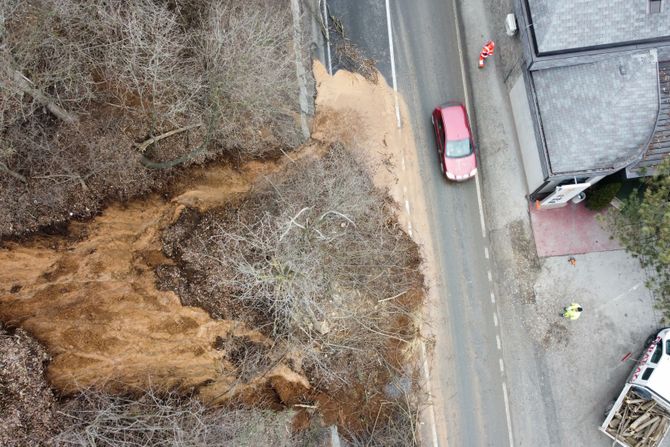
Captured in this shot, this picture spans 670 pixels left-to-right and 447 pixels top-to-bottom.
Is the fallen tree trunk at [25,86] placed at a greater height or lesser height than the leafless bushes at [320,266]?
greater

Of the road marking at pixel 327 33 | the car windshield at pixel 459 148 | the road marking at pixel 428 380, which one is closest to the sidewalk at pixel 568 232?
the car windshield at pixel 459 148

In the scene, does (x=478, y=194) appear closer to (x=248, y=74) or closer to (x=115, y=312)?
(x=248, y=74)

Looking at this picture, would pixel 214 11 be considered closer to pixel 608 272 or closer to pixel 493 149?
Answer: pixel 493 149

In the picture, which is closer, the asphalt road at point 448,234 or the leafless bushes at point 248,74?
the leafless bushes at point 248,74

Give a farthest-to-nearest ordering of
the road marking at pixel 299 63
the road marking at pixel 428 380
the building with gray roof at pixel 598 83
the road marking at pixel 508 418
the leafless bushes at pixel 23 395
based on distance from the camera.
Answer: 1. the road marking at pixel 508 418
2. the road marking at pixel 428 380
3. the road marking at pixel 299 63
4. the building with gray roof at pixel 598 83
5. the leafless bushes at pixel 23 395

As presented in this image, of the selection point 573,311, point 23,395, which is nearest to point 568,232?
point 573,311

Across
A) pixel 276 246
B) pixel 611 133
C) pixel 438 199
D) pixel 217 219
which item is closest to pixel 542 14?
pixel 611 133

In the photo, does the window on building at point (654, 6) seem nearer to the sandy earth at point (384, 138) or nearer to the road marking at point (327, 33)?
the sandy earth at point (384, 138)

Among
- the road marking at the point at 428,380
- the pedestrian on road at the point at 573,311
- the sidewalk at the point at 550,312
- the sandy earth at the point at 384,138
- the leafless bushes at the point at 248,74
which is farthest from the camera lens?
the sandy earth at the point at 384,138
